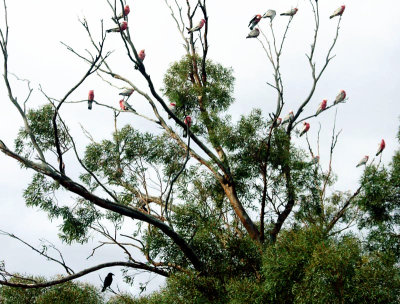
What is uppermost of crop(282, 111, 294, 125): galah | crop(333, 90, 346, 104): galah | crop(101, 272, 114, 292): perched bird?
crop(282, 111, 294, 125): galah

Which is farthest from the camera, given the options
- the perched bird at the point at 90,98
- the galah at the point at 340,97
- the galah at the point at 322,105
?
the galah at the point at 322,105

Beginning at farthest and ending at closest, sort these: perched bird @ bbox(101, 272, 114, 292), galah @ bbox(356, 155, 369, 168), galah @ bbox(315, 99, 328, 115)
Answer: galah @ bbox(356, 155, 369, 168) → galah @ bbox(315, 99, 328, 115) → perched bird @ bbox(101, 272, 114, 292)

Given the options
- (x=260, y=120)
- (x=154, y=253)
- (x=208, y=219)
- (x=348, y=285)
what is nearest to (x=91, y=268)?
(x=154, y=253)

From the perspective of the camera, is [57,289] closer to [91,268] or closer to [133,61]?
[91,268]

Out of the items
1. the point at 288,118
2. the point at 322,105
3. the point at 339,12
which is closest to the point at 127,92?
the point at 288,118

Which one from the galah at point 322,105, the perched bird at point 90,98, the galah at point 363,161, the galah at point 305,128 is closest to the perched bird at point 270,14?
the galah at point 322,105

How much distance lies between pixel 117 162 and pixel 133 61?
129 inches

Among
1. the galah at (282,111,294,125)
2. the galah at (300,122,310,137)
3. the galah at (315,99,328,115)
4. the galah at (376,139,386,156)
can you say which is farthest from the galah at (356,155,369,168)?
the galah at (282,111,294,125)

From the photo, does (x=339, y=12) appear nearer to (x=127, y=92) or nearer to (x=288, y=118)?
(x=288, y=118)

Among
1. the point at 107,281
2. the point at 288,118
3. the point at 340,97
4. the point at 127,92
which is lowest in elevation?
the point at 107,281

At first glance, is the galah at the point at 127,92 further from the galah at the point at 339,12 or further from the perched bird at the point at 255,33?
Answer: the galah at the point at 339,12

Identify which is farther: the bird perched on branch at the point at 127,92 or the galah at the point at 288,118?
the galah at the point at 288,118

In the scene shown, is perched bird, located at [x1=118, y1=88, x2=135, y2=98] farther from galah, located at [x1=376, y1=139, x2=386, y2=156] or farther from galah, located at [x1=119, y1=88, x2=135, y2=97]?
galah, located at [x1=376, y1=139, x2=386, y2=156]

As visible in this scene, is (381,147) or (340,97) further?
(381,147)
